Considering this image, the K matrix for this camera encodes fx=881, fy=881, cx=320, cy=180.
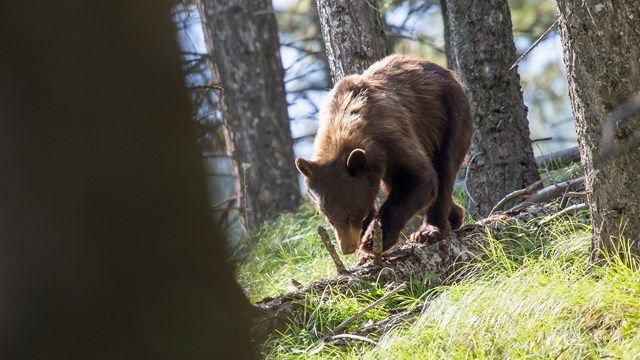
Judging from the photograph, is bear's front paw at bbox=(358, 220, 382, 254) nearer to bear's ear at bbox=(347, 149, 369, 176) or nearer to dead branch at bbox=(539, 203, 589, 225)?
bear's ear at bbox=(347, 149, 369, 176)

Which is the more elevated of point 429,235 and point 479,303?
point 429,235

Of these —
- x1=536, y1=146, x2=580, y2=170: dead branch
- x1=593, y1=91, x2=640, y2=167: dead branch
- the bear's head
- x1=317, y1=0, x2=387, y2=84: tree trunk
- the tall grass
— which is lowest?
the tall grass

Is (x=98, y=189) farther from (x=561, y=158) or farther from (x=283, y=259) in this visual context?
(x=561, y=158)

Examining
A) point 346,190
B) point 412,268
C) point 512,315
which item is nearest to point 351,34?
point 346,190

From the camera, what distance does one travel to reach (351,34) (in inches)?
296

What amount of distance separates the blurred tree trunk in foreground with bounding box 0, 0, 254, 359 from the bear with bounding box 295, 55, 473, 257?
441 centimetres

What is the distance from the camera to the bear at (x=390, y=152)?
6.70 meters

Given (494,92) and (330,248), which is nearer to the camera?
(330,248)

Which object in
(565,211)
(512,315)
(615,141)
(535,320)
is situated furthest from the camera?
(565,211)

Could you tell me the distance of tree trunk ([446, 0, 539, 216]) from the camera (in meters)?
8.08

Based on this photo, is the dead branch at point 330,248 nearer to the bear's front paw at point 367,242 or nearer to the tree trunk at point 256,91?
the bear's front paw at point 367,242

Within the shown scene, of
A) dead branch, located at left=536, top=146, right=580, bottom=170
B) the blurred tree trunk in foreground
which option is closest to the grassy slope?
the blurred tree trunk in foreground

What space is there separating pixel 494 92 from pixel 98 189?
6.53 m

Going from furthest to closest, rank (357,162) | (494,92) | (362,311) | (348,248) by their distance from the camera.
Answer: (494,92) → (357,162) → (348,248) → (362,311)
